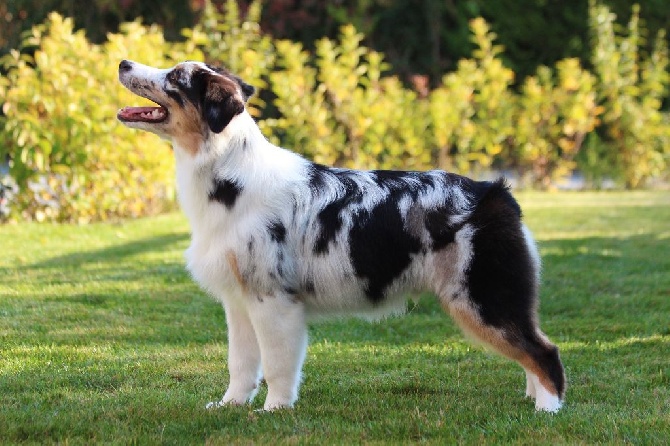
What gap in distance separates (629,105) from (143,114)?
42.3ft

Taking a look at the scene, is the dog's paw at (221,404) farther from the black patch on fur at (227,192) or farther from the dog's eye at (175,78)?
the dog's eye at (175,78)

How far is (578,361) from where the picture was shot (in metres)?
5.57

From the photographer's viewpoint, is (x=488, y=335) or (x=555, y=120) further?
(x=555, y=120)

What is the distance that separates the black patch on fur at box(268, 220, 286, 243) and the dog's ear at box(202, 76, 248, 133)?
48cm

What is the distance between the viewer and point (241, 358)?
4727mm

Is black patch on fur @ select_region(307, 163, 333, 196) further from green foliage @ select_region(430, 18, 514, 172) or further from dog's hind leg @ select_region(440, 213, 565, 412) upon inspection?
green foliage @ select_region(430, 18, 514, 172)

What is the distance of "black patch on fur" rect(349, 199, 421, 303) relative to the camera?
4.53m

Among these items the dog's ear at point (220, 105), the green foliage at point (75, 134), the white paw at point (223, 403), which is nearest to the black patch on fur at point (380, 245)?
the dog's ear at point (220, 105)

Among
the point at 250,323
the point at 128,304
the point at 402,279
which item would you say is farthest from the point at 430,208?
the point at 128,304

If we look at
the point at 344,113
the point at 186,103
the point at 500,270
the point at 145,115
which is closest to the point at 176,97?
the point at 186,103

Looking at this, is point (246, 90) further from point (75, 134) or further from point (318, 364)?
point (75, 134)

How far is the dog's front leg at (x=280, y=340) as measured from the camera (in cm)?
443

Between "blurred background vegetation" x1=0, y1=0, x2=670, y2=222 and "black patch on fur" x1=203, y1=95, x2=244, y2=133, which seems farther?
"blurred background vegetation" x1=0, y1=0, x2=670, y2=222

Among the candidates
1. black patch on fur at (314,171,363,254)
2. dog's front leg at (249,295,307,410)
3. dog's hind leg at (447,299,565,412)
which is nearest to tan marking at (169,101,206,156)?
black patch on fur at (314,171,363,254)
